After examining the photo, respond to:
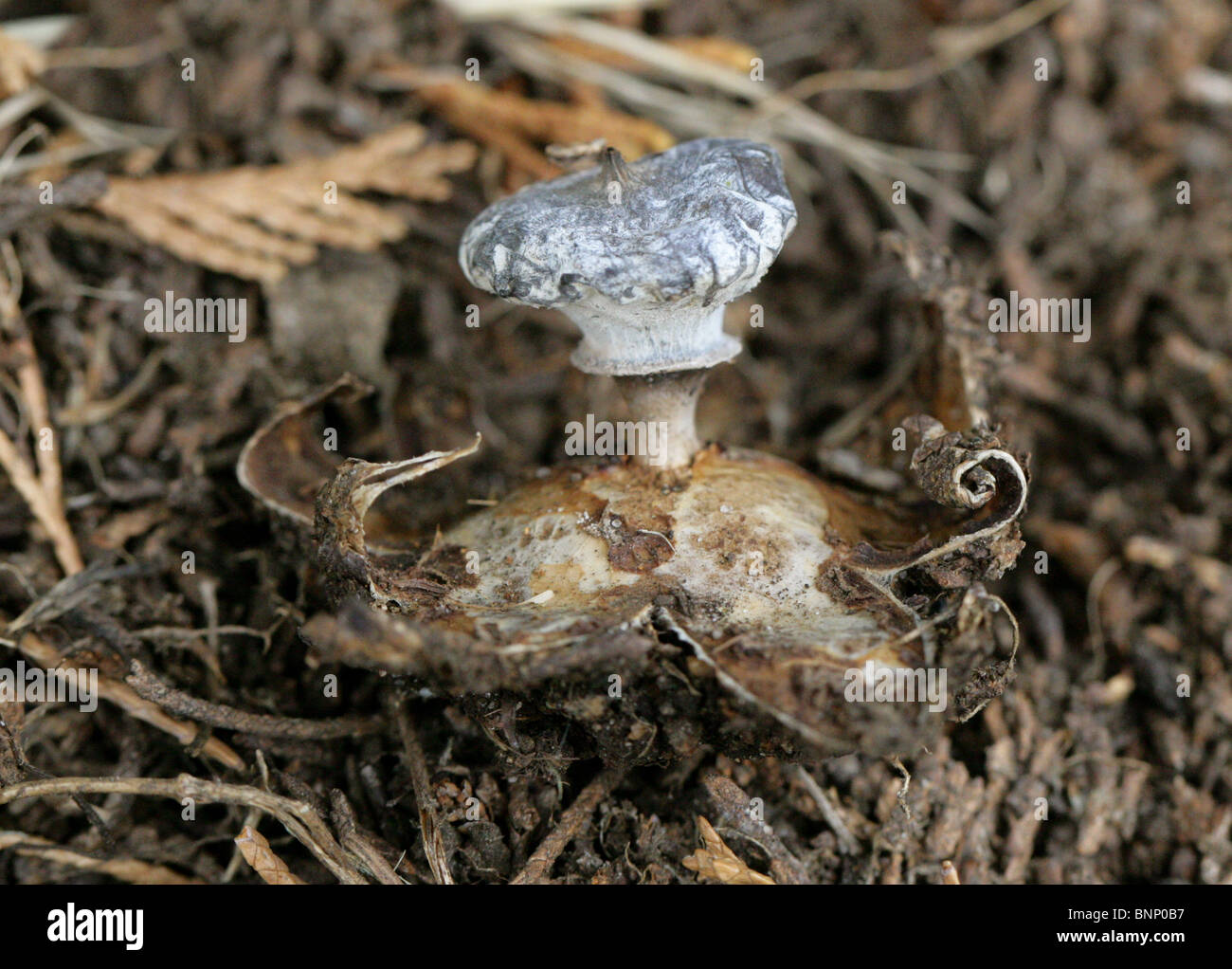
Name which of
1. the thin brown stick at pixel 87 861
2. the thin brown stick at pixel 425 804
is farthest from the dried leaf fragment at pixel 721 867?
the thin brown stick at pixel 87 861

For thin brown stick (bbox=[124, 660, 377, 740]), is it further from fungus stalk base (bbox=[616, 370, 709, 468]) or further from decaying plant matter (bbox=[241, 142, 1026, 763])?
fungus stalk base (bbox=[616, 370, 709, 468])

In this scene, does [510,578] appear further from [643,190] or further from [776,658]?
[643,190]

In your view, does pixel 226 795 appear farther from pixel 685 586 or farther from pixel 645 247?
pixel 645 247

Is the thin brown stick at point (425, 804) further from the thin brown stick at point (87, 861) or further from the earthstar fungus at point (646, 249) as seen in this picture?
the earthstar fungus at point (646, 249)

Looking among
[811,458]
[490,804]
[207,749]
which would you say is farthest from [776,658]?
[207,749]

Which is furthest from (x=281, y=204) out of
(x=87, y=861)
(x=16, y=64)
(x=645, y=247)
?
(x=87, y=861)
